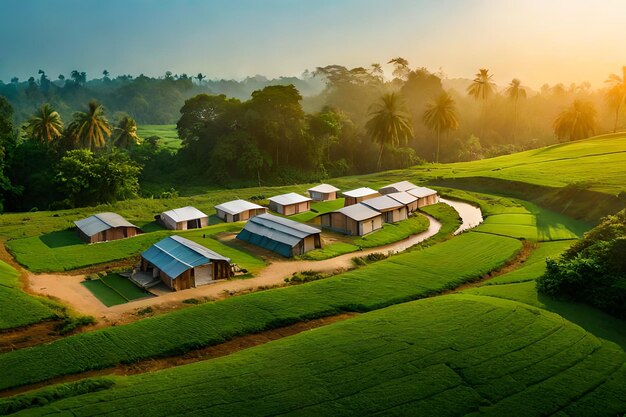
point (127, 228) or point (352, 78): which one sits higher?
point (352, 78)

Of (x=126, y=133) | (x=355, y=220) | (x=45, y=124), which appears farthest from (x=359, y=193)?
(x=45, y=124)

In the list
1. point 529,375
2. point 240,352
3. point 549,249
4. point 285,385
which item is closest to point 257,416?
point 285,385

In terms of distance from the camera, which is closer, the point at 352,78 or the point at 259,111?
the point at 259,111

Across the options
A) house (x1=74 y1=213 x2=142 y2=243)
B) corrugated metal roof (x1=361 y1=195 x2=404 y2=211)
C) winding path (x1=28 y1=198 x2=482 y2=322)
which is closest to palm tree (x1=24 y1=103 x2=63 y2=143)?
house (x1=74 y1=213 x2=142 y2=243)

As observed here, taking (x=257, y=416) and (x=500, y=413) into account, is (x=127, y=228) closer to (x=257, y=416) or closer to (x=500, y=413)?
(x=257, y=416)

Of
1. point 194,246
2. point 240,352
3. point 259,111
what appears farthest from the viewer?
point 259,111

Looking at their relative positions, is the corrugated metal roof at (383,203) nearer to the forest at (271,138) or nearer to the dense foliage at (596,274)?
the dense foliage at (596,274)

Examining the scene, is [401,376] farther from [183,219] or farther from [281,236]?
[183,219]
